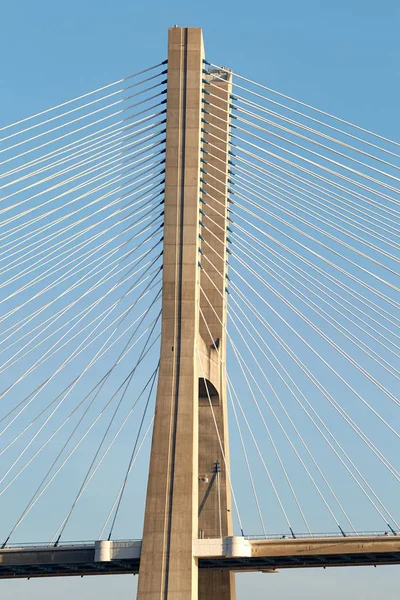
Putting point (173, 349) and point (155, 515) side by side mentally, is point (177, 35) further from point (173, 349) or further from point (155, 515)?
point (155, 515)

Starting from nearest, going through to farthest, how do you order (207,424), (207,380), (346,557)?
1. (346,557)
2. (207,380)
3. (207,424)

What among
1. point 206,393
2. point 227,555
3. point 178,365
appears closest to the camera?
point 227,555

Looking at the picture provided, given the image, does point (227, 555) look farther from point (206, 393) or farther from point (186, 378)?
point (206, 393)

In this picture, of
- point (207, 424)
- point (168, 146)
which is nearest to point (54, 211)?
point (168, 146)

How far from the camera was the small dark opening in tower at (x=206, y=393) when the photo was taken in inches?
2554

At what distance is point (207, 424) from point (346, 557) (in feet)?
38.0

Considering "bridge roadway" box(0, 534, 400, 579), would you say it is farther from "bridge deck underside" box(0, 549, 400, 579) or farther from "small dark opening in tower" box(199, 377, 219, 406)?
"small dark opening in tower" box(199, 377, 219, 406)

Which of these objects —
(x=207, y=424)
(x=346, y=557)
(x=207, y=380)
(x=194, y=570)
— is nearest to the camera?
(x=194, y=570)

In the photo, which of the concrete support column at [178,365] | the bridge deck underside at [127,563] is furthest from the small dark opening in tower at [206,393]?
the bridge deck underside at [127,563]

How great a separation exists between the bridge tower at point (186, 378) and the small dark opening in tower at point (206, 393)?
50 millimetres

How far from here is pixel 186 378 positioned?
2280 inches

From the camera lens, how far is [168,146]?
198 feet

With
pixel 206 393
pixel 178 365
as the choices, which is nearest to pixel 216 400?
pixel 206 393

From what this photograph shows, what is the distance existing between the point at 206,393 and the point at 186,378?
30.3 ft
